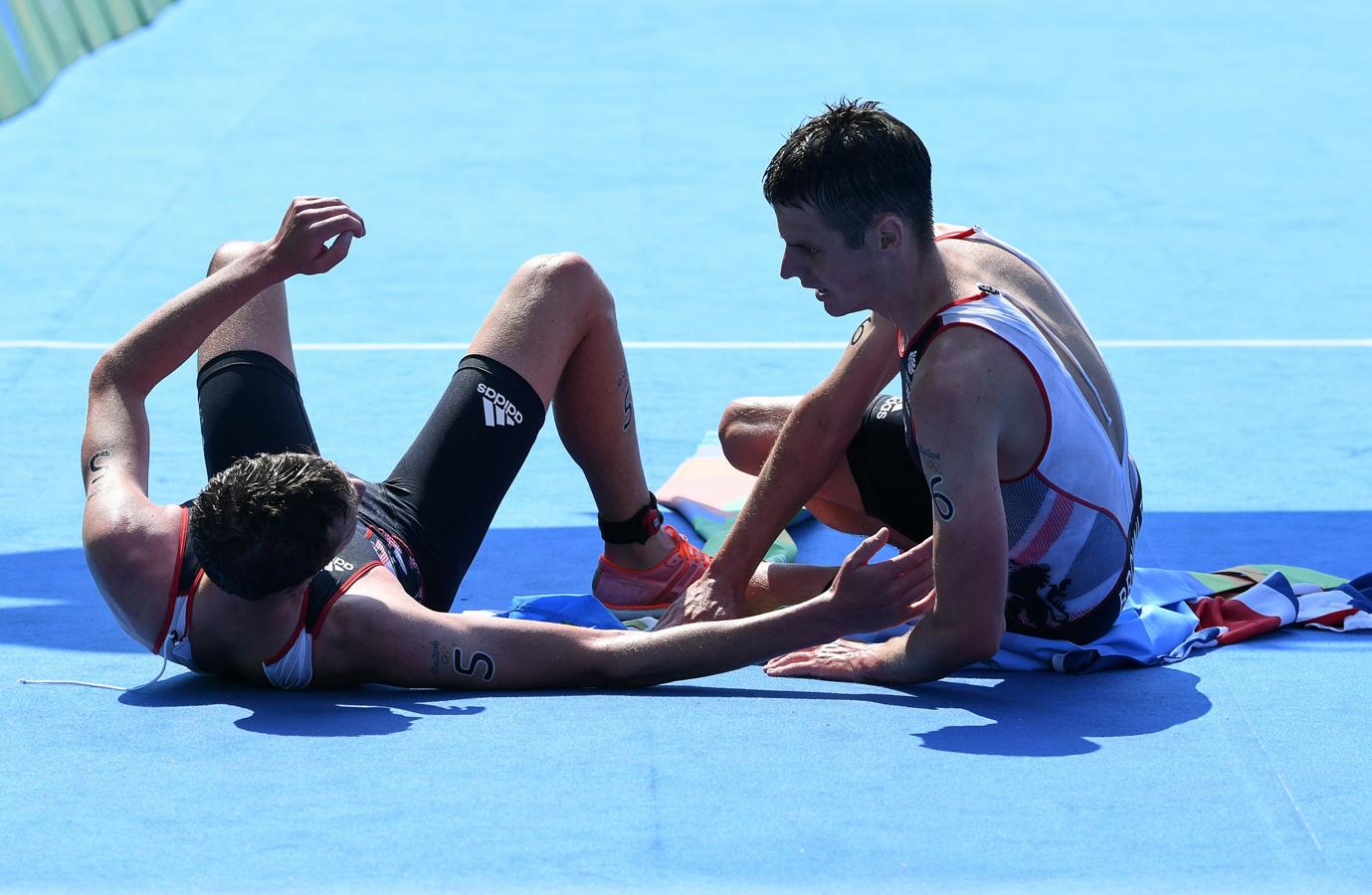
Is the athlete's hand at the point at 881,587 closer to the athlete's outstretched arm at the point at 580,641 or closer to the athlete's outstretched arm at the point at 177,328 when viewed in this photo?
the athlete's outstretched arm at the point at 580,641

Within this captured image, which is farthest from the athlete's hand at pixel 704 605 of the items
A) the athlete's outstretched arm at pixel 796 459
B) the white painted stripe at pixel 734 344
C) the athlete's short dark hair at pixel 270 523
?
the white painted stripe at pixel 734 344

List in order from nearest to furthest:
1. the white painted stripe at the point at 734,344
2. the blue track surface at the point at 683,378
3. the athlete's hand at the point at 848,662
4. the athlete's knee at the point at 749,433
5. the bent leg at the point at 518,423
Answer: the blue track surface at the point at 683,378 → the athlete's hand at the point at 848,662 → the bent leg at the point at 518,423 → the athlete's knee at the point at 749,433 → the white painted stripe at the point at 734,344

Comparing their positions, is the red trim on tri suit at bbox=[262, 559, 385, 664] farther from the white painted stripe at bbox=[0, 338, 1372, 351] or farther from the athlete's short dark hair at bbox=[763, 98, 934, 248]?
the white painted stripe at bbox=[0, 338, 1372, 351]

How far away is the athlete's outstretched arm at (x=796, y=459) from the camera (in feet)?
12.4

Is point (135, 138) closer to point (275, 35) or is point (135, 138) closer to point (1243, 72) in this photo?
point (275, 35)

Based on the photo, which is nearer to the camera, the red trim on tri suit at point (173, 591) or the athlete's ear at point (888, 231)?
the athlete's ear at point (888, 231)

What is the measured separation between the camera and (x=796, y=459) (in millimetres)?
3832

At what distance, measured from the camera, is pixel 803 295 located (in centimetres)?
695

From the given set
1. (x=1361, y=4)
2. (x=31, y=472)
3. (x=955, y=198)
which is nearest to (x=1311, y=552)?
(x=31, y=472)

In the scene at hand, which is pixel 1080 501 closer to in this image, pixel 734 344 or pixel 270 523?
pixel 270 523

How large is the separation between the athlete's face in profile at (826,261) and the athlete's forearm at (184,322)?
3.32 feet

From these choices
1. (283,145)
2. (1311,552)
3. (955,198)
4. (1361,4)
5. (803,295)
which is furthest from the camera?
(1361,4)

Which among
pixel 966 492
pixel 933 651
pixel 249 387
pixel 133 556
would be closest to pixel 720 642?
pixel 933 651

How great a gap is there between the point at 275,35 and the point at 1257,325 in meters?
8.10
